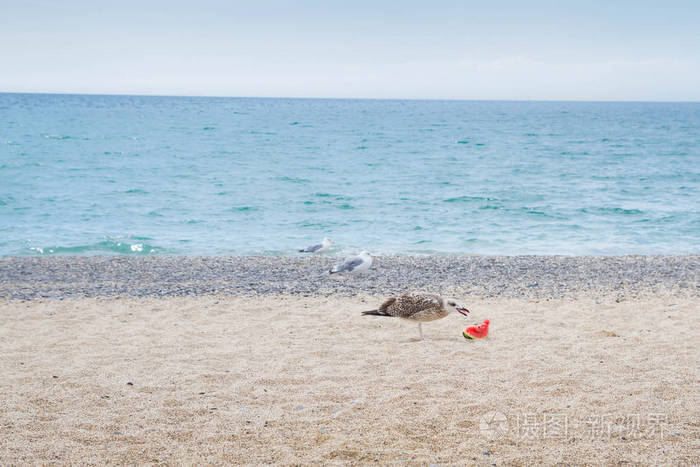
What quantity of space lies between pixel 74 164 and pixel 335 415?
101 feet

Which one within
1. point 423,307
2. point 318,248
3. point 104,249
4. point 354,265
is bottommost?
point 104,249

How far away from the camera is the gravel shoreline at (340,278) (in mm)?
10062

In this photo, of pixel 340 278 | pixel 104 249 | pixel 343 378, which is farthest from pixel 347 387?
pixel 104 249

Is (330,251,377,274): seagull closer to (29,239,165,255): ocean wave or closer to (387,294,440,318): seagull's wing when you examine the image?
(387,294,440,318): seagull's wing

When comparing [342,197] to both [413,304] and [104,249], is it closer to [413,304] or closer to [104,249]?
[104,249]

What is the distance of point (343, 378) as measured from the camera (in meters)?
6.06

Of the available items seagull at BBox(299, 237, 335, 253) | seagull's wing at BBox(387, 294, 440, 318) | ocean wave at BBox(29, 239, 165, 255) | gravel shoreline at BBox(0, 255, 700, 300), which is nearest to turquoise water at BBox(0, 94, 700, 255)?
ocean wave at BBox(29, 239, 165, 255)

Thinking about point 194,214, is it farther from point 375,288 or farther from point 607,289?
point 607,289

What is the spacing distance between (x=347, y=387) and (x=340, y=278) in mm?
5630

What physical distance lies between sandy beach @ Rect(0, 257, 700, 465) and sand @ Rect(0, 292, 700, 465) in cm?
2

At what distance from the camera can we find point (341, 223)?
19.4 meters

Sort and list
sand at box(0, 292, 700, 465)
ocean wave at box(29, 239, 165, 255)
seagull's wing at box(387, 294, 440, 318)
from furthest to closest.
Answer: ocean wave at box(29, 239, 165, 255), seagull's wing at box(387, 294, 440, 318), sand at box(0, 292, 700, 465)

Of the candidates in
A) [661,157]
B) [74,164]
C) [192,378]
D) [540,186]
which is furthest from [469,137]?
[192,378]

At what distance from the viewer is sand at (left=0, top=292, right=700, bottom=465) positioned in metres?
4.58
